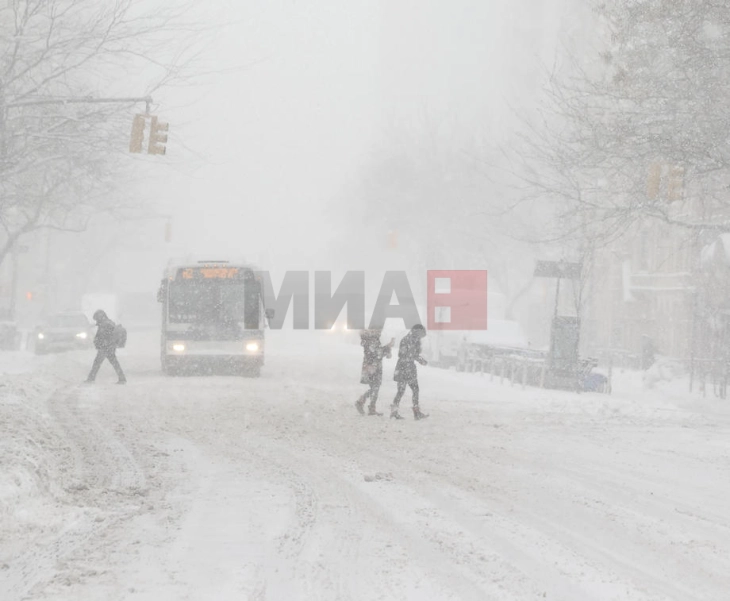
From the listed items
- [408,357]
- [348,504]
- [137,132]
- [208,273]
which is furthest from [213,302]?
[348,504]

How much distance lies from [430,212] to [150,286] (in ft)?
131

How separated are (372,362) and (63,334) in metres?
23.3

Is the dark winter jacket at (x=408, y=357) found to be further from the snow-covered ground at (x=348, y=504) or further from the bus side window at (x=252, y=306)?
the bus side window at (x=252, y=306)

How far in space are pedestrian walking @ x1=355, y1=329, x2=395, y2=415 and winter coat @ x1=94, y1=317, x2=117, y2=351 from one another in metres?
7.09

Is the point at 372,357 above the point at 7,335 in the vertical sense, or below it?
above

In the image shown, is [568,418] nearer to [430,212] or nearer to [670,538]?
[670,538]

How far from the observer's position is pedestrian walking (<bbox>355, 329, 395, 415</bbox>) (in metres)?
16.4

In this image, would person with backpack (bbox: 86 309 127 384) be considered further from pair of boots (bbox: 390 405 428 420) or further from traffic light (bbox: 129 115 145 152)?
pair of boots (bbox: 390 405 428 420)

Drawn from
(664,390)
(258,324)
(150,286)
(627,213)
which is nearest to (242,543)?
(627,213)

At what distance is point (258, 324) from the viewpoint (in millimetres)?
24719

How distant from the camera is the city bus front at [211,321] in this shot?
2442cm

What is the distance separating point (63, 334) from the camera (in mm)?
36719

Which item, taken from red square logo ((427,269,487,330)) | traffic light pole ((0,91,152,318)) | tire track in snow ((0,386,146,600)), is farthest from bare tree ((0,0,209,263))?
red square logo ((427,269,487,330))

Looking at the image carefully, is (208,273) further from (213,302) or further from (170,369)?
(170,369)
